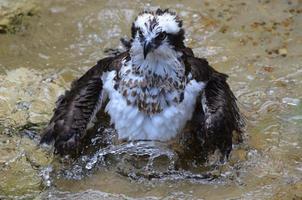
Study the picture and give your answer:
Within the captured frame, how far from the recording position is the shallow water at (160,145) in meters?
6.16

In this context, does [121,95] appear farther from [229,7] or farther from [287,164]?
[229,7]

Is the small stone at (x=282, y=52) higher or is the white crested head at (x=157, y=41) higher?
the white crested head at (x=157, y=41)

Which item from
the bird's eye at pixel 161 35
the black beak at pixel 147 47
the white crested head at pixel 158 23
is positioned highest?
the white crested head at pixel 158 23

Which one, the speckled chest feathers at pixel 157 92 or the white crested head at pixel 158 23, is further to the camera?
the speckled chest feathers at pixel 157 92

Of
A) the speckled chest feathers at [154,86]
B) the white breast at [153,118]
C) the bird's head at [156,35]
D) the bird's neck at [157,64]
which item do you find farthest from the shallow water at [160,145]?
the bird's head at [156,35]

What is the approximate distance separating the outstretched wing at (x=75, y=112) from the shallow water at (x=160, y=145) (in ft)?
0.77

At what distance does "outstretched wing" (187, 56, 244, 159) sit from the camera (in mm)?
6098

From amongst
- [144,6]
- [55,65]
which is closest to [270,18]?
[144,6]

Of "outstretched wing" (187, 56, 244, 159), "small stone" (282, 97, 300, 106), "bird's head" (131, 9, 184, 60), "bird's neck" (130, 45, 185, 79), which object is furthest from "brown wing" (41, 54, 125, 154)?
"small stone" (282, 97, 300, 106)

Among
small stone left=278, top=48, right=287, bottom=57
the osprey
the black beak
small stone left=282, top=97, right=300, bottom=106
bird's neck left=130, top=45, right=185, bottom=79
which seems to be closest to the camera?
the black beak

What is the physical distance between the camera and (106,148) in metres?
6.57

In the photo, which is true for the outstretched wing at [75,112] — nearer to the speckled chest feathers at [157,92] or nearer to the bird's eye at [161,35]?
the speckled chest feathers at [157,92]

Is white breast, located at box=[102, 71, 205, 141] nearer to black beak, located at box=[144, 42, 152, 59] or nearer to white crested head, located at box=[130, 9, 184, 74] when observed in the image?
white crested head, located at box=[130, 9, 184, 74]

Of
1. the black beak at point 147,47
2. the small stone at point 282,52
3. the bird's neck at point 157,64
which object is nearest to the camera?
the black beak at point 147,47
